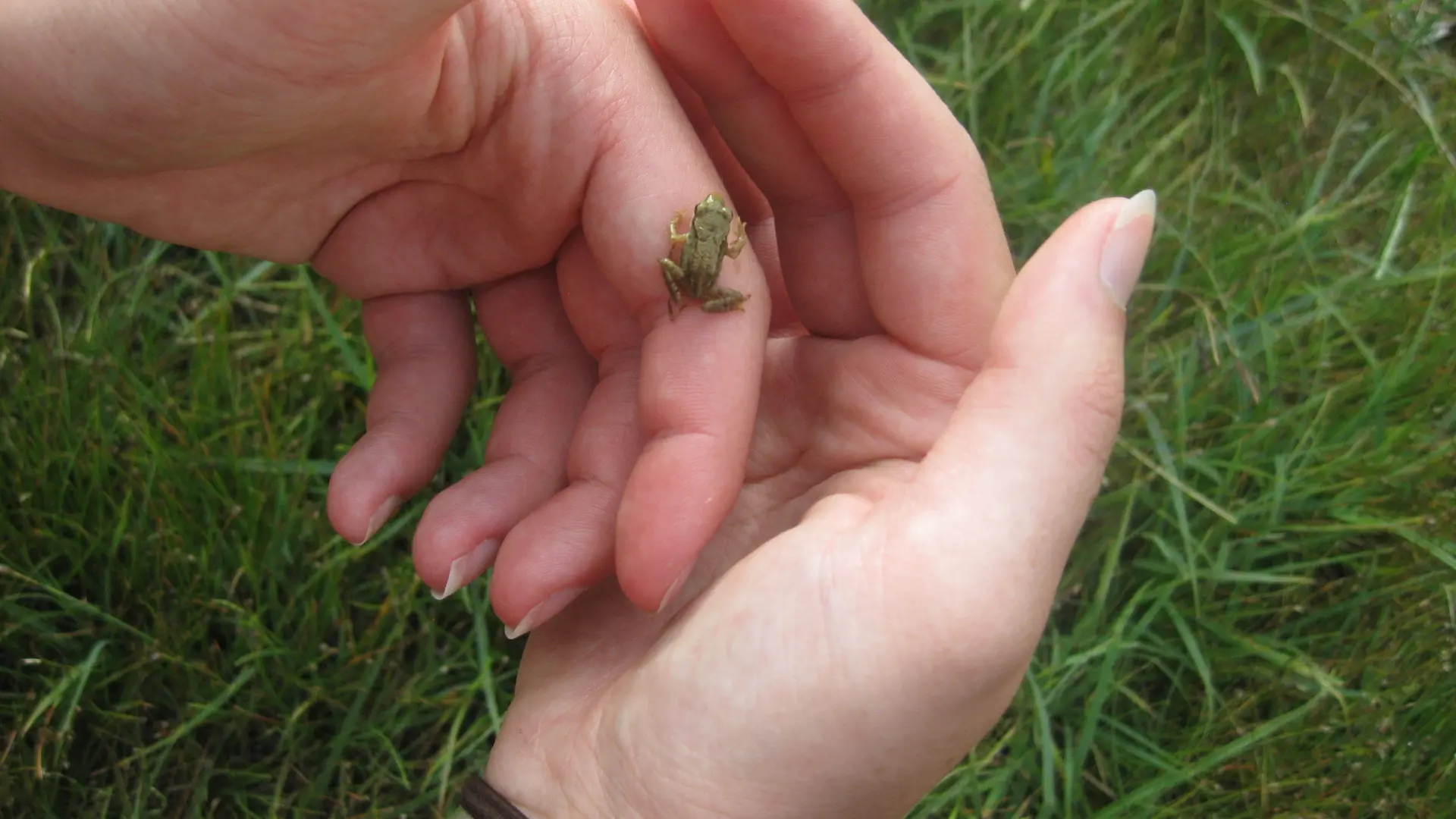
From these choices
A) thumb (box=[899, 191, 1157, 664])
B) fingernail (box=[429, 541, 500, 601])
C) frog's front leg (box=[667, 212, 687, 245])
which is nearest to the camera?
thumb (box=[899, 191, 1157, 664])

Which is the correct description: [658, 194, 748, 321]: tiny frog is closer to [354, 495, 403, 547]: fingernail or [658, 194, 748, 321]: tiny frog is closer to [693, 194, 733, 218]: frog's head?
[693, 194, 733, 218]: frog's head

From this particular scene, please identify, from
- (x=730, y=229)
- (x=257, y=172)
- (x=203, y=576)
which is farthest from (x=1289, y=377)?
(x=203, y=576)

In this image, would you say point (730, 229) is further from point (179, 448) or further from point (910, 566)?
point (179, 448)

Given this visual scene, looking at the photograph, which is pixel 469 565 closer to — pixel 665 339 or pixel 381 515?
pixel 381 515

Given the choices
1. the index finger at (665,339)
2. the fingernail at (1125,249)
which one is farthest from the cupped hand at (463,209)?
the fingernail at (1125,249)

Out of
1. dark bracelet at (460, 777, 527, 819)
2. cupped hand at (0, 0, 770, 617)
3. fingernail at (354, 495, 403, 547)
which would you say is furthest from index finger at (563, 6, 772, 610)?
fingernail at (354, 495, 403, 547)

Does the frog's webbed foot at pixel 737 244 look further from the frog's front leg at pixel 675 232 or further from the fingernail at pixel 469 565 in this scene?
the fingernail at pixel 469 565
